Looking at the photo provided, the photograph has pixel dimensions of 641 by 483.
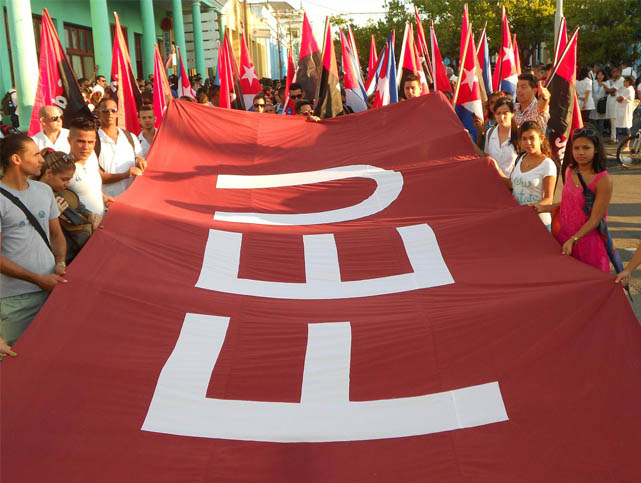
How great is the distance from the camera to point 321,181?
6102mm

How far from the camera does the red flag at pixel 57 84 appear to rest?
22.5ft

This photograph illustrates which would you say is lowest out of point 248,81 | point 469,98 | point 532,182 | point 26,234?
point 532,182

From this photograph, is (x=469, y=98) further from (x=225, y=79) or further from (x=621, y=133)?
(x=621, y=133)

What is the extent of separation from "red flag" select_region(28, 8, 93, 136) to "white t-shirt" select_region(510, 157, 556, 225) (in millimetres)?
4078

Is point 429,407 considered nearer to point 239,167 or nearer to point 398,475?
point 398,475

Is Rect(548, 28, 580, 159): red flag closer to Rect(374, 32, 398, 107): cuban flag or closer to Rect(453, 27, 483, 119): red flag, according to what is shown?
Rect(453, 27, 483, 119): red flag

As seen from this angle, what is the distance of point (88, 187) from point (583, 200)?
129 inches

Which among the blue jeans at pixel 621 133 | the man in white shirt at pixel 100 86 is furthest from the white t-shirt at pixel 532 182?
the blue jeans at pixel 621 133

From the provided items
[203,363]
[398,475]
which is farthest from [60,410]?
[398,475]

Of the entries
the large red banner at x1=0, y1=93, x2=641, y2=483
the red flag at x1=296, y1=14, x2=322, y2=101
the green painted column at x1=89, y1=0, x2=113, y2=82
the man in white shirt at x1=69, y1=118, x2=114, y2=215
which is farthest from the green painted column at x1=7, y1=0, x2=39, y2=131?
the man in white shirt at x1=69, y1=118, x2=114, y2=215

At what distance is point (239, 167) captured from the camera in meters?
6.43

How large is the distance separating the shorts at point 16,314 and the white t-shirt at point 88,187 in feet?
3.42

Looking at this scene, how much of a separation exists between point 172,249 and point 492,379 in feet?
7.66

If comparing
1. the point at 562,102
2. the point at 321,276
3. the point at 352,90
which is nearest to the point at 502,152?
the point at 562,102
